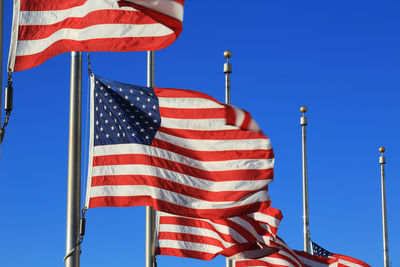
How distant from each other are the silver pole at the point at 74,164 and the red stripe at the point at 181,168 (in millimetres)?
2015

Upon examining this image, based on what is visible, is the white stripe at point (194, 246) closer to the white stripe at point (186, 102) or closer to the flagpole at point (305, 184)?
the white stripe at point (186, 102)

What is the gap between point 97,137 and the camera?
16.4 meters

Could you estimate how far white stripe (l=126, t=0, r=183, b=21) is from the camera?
13.0m

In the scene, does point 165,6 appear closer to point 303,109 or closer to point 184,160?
point 184,160

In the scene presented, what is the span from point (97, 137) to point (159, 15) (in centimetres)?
402

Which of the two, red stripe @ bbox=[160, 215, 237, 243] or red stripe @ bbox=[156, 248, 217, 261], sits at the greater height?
red stripe @ bbox=[160, 215, 237, 243]

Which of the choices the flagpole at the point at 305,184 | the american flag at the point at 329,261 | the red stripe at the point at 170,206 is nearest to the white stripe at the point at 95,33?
the red stripe at the point at 170,206

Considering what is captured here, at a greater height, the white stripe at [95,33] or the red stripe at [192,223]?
the white stripe at [95,33]

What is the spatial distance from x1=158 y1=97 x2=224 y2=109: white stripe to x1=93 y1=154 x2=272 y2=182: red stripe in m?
1.16

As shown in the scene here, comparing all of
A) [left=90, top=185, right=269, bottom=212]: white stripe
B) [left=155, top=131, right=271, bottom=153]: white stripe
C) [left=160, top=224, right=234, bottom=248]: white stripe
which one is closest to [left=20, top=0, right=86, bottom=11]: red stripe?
[left=155, top=131, right=271, bottom=153]: white stripe

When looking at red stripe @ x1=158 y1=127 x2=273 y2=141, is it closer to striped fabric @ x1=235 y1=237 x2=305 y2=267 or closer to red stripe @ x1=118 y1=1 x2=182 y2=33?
red stripe @ x1=118 y1=1 x2=182 y2=33

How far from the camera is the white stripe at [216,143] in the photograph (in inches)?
667

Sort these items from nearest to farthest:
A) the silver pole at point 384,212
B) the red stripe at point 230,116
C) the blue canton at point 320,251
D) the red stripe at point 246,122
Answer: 1. the red stripe at point 246,122
2. the red stripe at point 230,116
3. the blue canton at point 320,251
4. the silver pole at point 384,212

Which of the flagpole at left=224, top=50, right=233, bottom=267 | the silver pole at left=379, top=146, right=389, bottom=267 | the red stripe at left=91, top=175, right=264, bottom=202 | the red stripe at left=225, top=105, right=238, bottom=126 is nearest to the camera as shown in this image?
the red stripe at left=225, top=105, right=238, bottom=126
